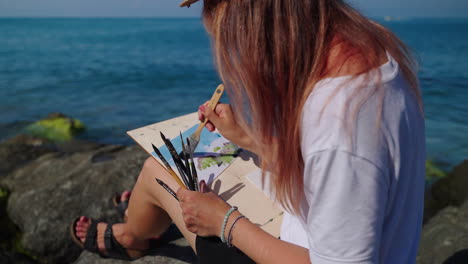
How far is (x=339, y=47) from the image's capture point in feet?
3.19

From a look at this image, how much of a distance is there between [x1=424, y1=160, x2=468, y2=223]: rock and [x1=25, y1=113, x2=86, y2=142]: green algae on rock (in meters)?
5.01

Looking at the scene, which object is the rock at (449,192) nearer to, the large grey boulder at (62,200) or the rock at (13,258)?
the large grey boulder at (62,200)

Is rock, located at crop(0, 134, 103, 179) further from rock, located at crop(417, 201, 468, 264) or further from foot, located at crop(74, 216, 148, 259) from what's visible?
rock, located at crop(417, 201, 468, 264)

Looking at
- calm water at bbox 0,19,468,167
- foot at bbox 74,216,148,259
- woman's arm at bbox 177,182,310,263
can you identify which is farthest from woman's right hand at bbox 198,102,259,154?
calm water at bbox 0,19,468,167

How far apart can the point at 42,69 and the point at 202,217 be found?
1264 cm

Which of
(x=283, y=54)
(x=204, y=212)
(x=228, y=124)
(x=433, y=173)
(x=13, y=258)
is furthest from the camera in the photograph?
(x=433, y=173)

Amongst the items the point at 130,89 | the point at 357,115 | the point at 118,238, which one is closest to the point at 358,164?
the point at 357,115

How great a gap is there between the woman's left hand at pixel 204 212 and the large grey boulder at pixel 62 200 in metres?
1.14

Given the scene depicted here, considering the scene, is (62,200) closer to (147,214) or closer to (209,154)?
(147,214)

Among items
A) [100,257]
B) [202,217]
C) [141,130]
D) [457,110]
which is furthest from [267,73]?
[457,110]

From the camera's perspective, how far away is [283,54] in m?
0.98

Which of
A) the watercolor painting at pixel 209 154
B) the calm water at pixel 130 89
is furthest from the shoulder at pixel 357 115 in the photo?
the calm water at pixel 130 89

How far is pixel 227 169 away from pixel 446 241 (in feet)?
5.55

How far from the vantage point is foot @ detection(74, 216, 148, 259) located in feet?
7.45
